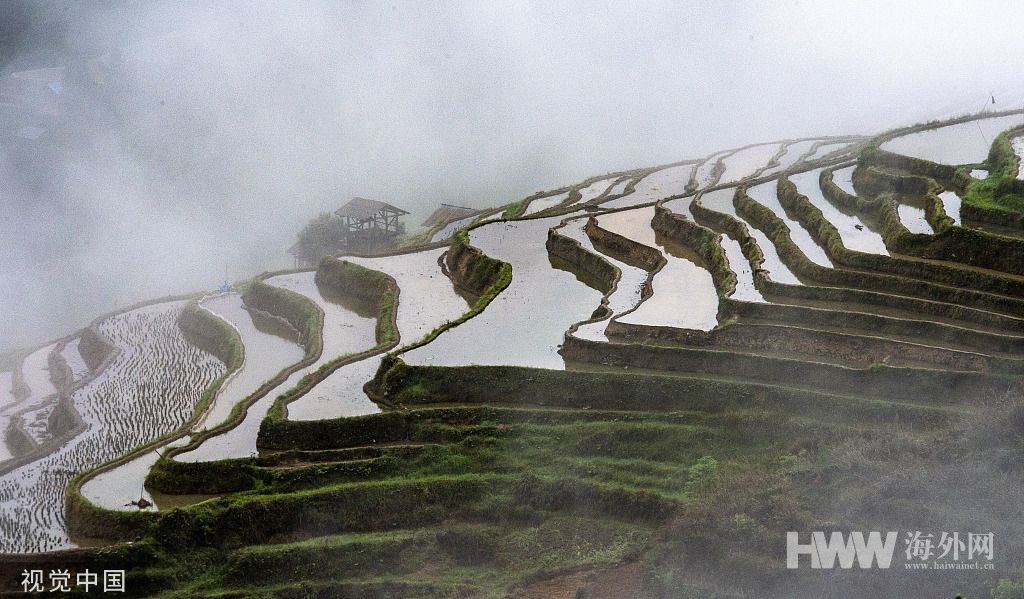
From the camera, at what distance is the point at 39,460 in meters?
Answer: 18.0

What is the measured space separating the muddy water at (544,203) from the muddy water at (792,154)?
7.16 m

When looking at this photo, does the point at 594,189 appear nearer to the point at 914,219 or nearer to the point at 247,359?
the point at 914,219

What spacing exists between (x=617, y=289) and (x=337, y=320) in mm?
6887

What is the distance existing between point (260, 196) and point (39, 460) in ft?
111

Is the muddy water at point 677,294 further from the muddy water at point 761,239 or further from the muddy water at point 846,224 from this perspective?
the muddy water at point 846,224

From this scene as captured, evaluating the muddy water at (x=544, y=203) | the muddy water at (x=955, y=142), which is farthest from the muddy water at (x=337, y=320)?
the muddy water at (x=955, y=142)

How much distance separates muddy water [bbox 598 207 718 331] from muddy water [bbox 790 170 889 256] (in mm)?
3260

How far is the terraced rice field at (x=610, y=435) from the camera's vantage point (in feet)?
46.0

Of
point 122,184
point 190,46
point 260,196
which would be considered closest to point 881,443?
point 260,196

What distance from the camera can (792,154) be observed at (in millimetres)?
39875

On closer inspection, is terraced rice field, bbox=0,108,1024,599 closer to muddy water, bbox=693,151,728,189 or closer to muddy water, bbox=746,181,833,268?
muddy water, bbox=746,181,833,268

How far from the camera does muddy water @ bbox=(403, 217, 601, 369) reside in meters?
19.1

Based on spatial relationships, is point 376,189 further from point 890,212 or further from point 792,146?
point 890,212

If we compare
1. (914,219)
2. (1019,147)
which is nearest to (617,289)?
(914,219)
